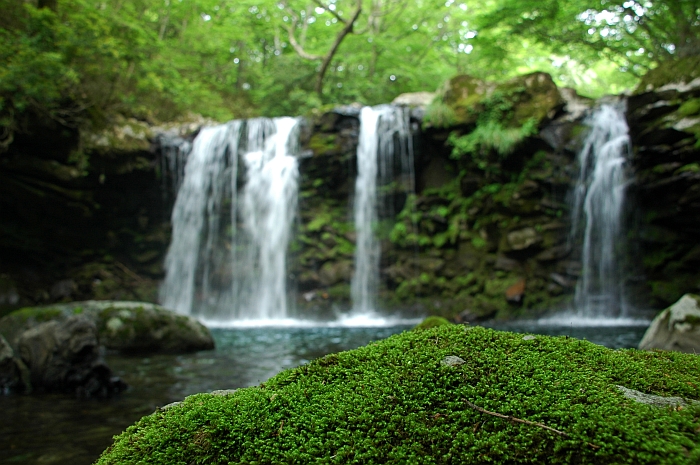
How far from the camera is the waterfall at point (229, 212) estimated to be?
50.7 feet

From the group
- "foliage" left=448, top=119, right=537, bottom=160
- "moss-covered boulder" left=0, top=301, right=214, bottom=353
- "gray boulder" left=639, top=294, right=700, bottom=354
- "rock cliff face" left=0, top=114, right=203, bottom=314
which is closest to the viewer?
"gray boulder" left=639, top=294, right=700, bottom=354

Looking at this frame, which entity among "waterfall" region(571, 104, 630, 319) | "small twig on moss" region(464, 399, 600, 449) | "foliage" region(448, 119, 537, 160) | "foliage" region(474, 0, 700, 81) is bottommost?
"small twig on moss" region(464, 399, 600, 449)

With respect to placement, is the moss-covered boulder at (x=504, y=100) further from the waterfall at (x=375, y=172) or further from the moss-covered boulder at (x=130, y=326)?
the moss-covered boulder at (x=130, y=326)

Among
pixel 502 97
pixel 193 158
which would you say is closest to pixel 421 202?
pixel 502 97

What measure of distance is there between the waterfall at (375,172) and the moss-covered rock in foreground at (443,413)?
12.2m

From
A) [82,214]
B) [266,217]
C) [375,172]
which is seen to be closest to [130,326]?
[266,217]

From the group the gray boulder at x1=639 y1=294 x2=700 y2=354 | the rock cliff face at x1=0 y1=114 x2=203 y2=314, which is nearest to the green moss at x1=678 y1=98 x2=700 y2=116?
the gray boulder at x1=639 y1=294 x2=700 y2=354

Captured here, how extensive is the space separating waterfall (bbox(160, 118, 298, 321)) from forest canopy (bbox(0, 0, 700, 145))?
108 inches

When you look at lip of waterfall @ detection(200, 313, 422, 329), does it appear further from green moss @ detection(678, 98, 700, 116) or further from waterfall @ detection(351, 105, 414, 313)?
green moss @ detection(678, 98, 700, 116)

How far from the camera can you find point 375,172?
15.1m

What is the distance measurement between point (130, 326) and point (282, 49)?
62.8 feet

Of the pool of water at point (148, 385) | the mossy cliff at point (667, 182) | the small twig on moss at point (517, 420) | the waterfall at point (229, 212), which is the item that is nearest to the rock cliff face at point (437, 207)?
the mossy cliff at point (667, 182)

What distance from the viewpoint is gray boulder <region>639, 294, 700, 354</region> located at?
5000mm

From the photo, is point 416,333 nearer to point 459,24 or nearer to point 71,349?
point 71,349
